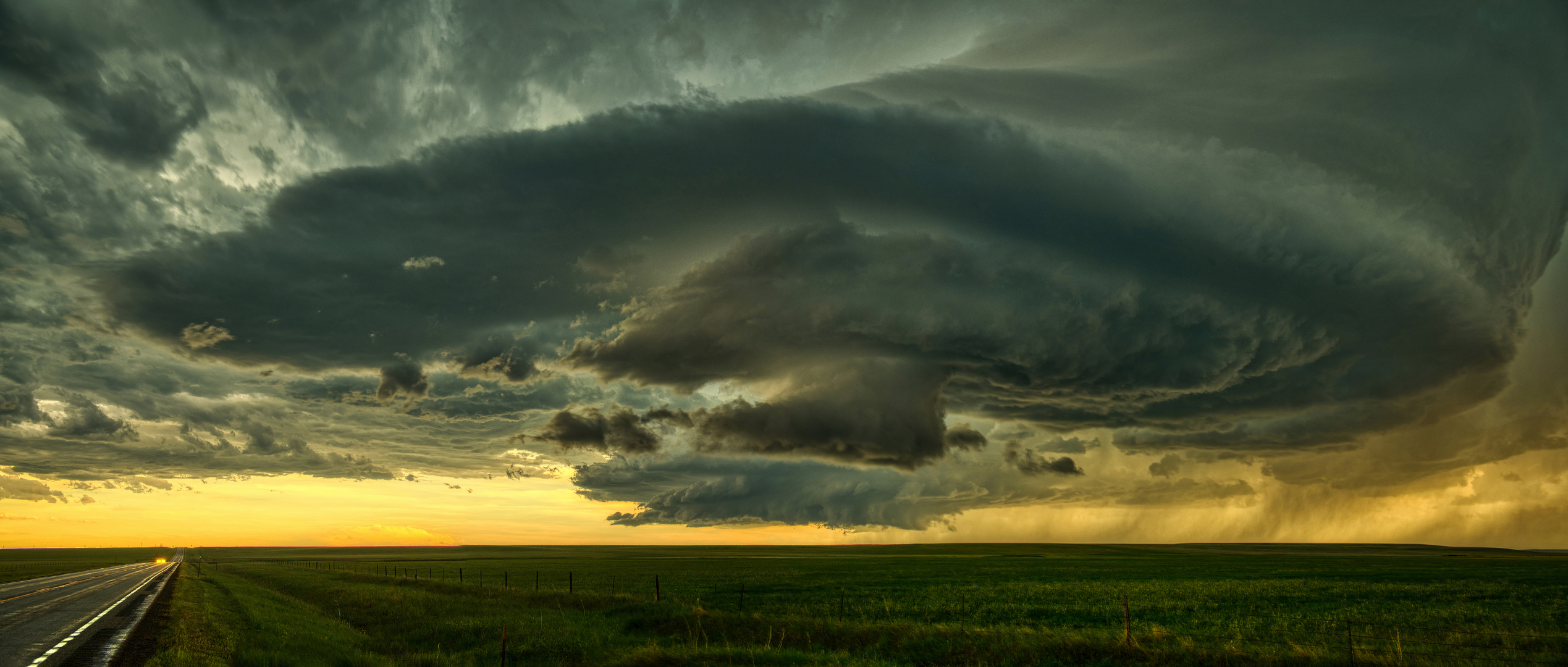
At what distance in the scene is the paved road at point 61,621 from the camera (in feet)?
71.3

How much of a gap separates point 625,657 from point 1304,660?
18040 mm

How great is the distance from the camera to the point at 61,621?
31.9m

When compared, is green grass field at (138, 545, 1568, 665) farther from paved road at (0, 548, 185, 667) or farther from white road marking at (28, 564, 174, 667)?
white road marking at (28, 564, 174, 667)

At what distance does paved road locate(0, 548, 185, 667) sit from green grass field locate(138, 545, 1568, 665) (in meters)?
2.19

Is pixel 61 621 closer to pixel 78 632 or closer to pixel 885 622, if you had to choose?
pixel 78 632

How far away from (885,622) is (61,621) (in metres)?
34.0

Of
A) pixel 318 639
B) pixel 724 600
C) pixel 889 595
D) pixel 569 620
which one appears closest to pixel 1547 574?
pixel 889 595

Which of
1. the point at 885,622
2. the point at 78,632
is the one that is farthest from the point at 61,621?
the point at 885,622

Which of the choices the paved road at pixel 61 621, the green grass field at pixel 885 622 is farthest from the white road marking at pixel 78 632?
the green grass field at pixel 885 622

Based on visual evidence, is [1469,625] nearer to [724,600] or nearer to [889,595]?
[889,595]

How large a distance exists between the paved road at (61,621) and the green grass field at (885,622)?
2192mm

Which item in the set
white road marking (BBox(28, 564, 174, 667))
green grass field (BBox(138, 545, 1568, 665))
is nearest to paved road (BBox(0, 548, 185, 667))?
white road marking (BBox(28, 564, 174, 667))

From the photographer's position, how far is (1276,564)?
11350 centimetres

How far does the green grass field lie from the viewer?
22453 mm
